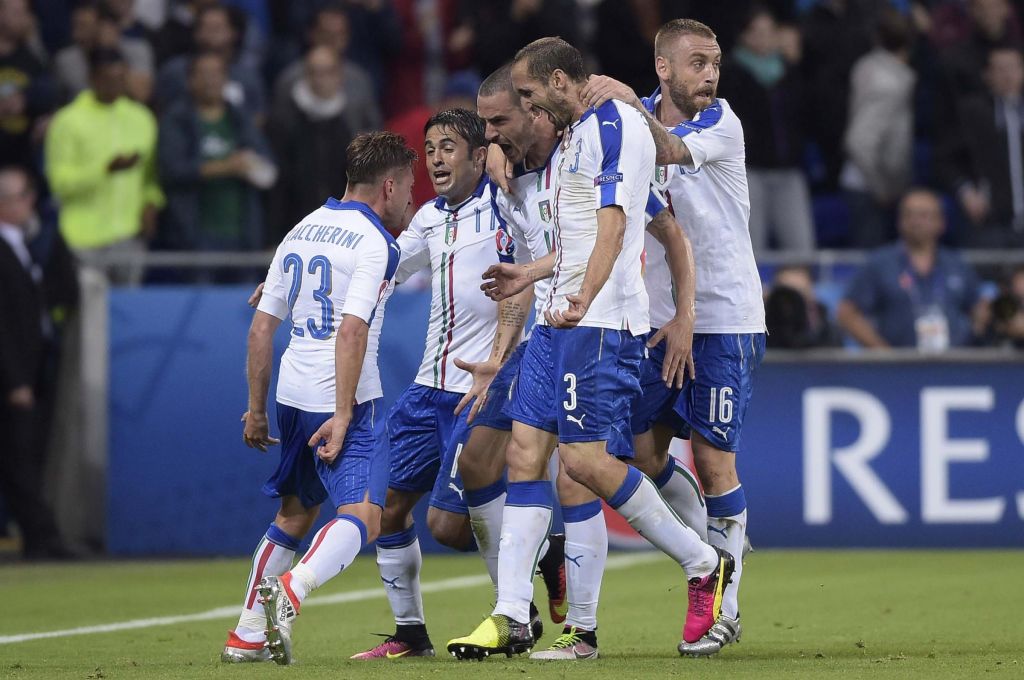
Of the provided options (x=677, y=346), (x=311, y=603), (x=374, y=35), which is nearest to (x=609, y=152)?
(x=677, y=346)

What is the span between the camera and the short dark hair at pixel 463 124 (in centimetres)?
723

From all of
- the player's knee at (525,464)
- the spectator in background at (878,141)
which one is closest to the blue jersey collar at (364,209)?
the player's knee at (525,464)

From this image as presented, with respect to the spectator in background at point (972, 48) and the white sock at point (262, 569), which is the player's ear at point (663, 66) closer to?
the white sock at point (262, 569)

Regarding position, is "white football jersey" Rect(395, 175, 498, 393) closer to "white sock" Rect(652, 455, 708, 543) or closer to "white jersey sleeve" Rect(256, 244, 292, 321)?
"white jersey sleeve" Rect(256, 244, 292, 321)

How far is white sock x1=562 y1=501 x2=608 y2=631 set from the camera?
21.6ft

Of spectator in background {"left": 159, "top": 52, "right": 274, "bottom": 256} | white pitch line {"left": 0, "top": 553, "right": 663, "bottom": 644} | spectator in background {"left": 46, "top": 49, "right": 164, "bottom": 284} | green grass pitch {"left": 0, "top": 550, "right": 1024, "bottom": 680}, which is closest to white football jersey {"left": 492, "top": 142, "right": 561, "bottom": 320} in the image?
green grass pitch {"left": 0, "top": 550, "right": 1024, "bottom": 680}

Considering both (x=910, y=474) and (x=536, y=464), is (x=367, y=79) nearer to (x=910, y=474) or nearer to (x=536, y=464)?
(x=910, y=474)

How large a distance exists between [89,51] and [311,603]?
5856 millimetres

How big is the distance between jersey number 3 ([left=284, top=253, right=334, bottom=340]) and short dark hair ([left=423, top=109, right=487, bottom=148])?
0.88m

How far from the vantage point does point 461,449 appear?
7203mm

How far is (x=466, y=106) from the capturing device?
12742 mm

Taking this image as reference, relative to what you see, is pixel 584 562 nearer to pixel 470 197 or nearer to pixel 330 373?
pixel 330 373

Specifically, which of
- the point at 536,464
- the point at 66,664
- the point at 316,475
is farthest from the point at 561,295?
the point at 66,664

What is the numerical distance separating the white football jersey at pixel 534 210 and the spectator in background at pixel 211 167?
250 inches
